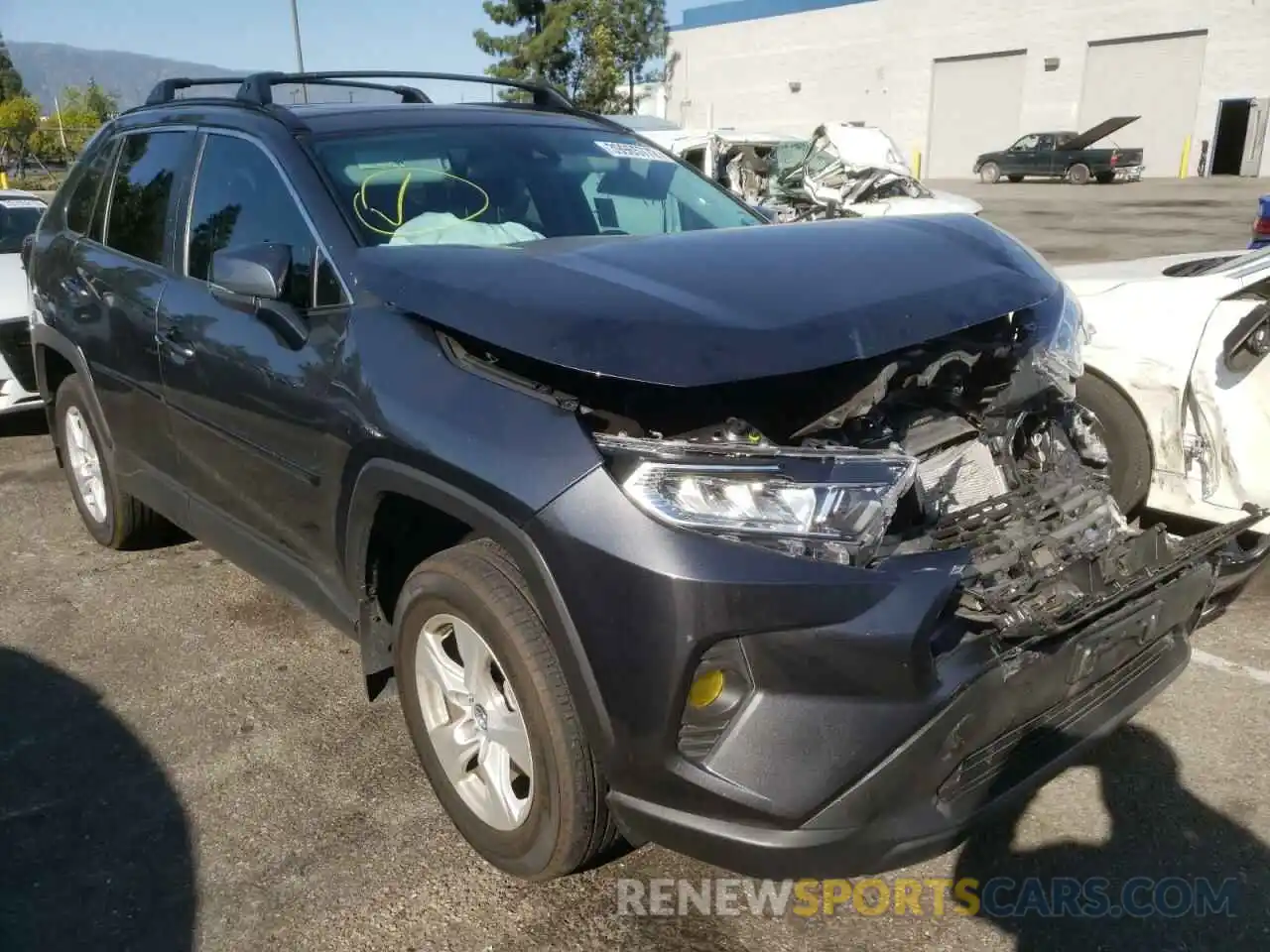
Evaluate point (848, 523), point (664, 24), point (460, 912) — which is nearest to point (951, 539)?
point (848, 523)

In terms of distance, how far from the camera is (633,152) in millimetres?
3828

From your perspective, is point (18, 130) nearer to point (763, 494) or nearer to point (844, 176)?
point (844, 176)

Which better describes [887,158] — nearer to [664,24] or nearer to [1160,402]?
[1160,402]

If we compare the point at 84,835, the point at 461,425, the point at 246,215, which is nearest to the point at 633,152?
the point at 246,215

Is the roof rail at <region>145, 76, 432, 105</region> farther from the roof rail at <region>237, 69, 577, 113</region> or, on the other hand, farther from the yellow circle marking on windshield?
the yellow circle marking on windshield

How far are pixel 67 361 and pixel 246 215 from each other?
177 centimetres

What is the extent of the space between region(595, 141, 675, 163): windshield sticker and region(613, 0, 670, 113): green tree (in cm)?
4003

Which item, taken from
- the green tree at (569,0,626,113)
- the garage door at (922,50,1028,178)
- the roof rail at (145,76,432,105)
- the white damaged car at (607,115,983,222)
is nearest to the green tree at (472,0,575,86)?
the green tree at (569,0,626,113)

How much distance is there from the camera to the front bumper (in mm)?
1951

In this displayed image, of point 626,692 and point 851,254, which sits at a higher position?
point 851,254

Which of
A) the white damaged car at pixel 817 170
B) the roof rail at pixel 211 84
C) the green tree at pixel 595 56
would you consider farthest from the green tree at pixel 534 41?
the roof rail at pixel 211 84

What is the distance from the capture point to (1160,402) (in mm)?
3842

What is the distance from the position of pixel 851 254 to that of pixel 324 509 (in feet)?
5.11

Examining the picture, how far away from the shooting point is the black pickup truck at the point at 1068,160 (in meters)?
32.3
